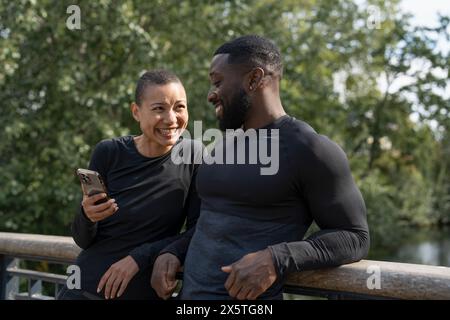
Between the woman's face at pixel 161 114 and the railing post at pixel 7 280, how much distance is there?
169 centimetres

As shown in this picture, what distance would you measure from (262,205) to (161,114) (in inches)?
28.5

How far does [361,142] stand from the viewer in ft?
50.1

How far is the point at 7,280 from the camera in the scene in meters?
3.63

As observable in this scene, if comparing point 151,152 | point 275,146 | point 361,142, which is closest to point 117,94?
point 151,152

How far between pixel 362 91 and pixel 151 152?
1453 cm

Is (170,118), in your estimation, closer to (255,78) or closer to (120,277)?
(255,78)

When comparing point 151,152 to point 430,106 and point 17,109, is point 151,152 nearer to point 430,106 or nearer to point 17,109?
point 17,109

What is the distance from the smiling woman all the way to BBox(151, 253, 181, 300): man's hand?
2.9 inches

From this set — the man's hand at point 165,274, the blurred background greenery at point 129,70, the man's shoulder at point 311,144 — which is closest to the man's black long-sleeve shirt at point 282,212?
the man's shoulder at point 311,144

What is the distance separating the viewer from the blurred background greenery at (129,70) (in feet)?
28.0

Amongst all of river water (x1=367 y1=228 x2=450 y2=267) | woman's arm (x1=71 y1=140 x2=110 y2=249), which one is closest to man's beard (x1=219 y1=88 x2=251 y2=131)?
woman's arm (x1=71 y1=140 x2=110 y2=249)

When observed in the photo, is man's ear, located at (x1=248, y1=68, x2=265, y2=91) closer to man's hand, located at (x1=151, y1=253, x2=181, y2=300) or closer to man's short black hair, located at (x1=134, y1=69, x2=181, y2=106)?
man's short black hair, located at (x1=134, y1=69, x2=181, y2=106)

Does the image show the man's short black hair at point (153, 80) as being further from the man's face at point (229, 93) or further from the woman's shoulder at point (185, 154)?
the man's face at point (229, 93)

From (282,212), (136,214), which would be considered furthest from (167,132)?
(282,212)
